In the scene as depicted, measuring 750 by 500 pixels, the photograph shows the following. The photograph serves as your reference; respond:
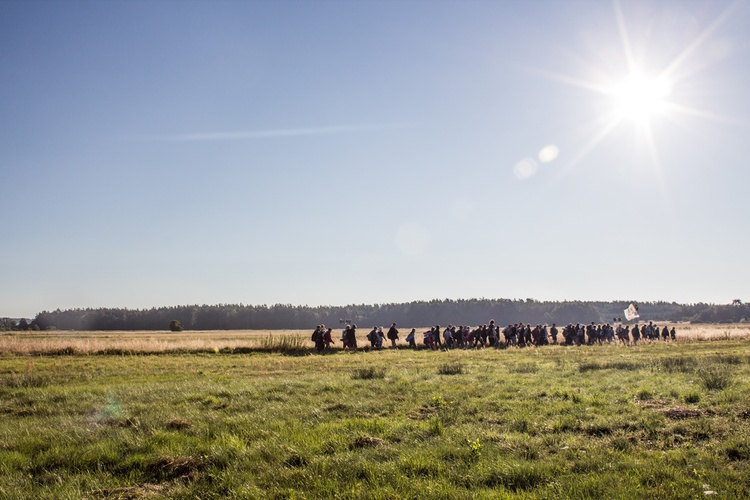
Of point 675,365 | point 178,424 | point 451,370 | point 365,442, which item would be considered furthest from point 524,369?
point 178,424

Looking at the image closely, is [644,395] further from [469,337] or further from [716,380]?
[469,337]

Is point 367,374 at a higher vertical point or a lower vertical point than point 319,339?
higher

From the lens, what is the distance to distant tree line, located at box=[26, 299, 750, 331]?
138875 mm

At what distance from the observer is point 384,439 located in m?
7.26

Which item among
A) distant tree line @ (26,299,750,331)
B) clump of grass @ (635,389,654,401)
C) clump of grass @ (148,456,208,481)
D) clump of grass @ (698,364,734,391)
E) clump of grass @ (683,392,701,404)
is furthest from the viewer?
distant tree line @ (26,299,750,331)

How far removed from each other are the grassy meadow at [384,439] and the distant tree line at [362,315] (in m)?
132

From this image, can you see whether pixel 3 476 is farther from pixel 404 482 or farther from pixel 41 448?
pixel 404 482

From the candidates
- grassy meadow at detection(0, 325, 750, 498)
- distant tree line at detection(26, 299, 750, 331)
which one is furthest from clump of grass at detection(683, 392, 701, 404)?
distant tree line at detection(26, 299, 750, 331)

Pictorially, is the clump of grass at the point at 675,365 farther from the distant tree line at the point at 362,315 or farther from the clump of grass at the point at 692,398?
the distant tree line at the point at 362,315

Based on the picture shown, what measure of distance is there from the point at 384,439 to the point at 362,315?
161649 mm

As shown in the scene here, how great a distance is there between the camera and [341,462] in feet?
20.0

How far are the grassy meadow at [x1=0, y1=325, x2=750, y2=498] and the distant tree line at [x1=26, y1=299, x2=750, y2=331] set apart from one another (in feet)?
433

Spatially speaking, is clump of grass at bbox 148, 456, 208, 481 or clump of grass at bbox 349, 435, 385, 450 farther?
clump of grass at bbox 349, 435, 385, 450

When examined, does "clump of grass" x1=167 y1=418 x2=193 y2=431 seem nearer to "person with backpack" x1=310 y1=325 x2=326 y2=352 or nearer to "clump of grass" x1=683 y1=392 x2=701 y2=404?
"clump of grass" x1=683 y1=392 x2=701 y2=404
